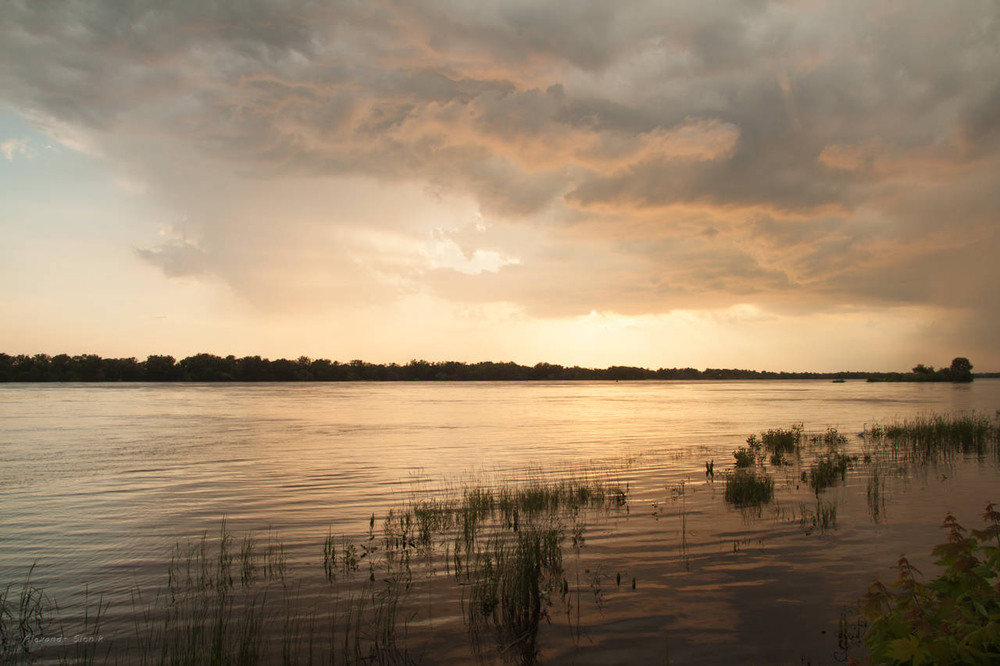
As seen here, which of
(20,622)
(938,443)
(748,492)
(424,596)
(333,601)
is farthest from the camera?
(938,443)

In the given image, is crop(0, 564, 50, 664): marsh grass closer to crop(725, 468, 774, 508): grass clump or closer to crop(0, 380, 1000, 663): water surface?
crop(0, 380, 1000, 663): water surface

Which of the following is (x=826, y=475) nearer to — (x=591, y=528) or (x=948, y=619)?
(x=591, y=528)

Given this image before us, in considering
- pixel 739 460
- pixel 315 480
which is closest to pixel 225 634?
pixel 315 480

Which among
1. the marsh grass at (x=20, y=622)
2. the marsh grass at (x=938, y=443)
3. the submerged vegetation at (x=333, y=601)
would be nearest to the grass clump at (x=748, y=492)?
the submerged vegetation at (x=333, y=601)

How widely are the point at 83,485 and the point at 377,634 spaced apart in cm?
2133

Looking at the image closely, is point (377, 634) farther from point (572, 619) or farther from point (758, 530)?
point (758, 530)

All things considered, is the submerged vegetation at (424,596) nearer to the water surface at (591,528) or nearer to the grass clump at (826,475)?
the water surface at (591,528)

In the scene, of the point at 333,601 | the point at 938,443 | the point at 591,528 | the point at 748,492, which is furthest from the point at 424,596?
the point at 938,443

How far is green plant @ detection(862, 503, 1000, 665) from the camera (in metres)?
4.62

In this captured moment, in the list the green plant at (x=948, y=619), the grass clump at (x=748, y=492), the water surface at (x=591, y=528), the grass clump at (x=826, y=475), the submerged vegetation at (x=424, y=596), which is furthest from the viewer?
the grass clump at (x=826, y=475)

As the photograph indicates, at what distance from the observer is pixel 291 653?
8656 mm

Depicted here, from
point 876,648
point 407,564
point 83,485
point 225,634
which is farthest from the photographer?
point 83,485

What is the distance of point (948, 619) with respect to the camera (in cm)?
Answer: 526

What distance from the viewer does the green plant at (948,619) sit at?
4.62 m
